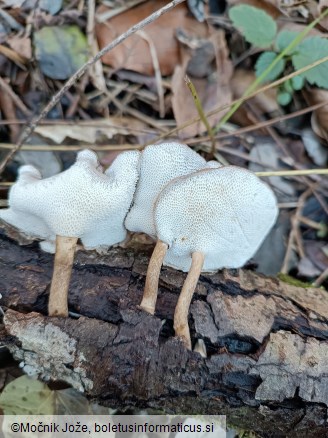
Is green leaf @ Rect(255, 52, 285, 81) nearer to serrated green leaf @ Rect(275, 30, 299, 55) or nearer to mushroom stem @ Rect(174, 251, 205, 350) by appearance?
serrated green leaf @ Rect(275, 30, 299, 55)

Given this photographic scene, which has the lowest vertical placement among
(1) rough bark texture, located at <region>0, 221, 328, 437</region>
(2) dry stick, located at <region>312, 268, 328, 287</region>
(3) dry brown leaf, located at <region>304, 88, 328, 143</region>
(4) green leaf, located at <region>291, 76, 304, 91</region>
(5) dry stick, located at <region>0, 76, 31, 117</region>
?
(2) dry stick, located at <region>312, 268, 328, 287</region>

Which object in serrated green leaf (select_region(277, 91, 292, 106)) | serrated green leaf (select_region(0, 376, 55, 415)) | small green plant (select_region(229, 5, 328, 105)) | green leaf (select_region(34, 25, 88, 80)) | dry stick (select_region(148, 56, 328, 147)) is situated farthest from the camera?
serrated green leaf (select_region(277, 91, 292, 106))

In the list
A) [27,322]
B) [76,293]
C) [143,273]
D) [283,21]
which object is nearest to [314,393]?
[143,273]

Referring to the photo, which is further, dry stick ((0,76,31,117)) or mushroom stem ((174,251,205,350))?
dry stick ((0,76,31,117))

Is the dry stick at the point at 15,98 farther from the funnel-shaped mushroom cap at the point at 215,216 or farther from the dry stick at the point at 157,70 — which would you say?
the funnel-shaped mushroom cap at the point at 215,216

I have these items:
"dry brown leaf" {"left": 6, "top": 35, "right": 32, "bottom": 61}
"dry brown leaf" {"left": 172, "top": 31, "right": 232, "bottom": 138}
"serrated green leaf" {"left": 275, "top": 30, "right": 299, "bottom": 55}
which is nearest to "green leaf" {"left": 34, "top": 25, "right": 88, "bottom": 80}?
"dry brown leaf" {"left": 6, "top": 35, "right": 32, "bottom": 61}

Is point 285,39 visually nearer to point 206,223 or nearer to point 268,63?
point 268,63

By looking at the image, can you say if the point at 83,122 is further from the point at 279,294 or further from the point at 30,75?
the point at 279,294

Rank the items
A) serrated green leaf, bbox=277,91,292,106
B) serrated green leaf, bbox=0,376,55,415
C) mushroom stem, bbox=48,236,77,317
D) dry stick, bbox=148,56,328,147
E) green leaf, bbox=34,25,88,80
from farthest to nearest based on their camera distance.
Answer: serrated green leaf, bbox=277,91,292,106
green leaf, bbox=34,25,88,80
dry stick, bbox=148,56,328,147
serrated green leaf, bbox=0,376,55,415
mushroom stem, bbox=48,236,77,317

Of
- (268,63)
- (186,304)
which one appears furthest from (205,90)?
(186,304)
